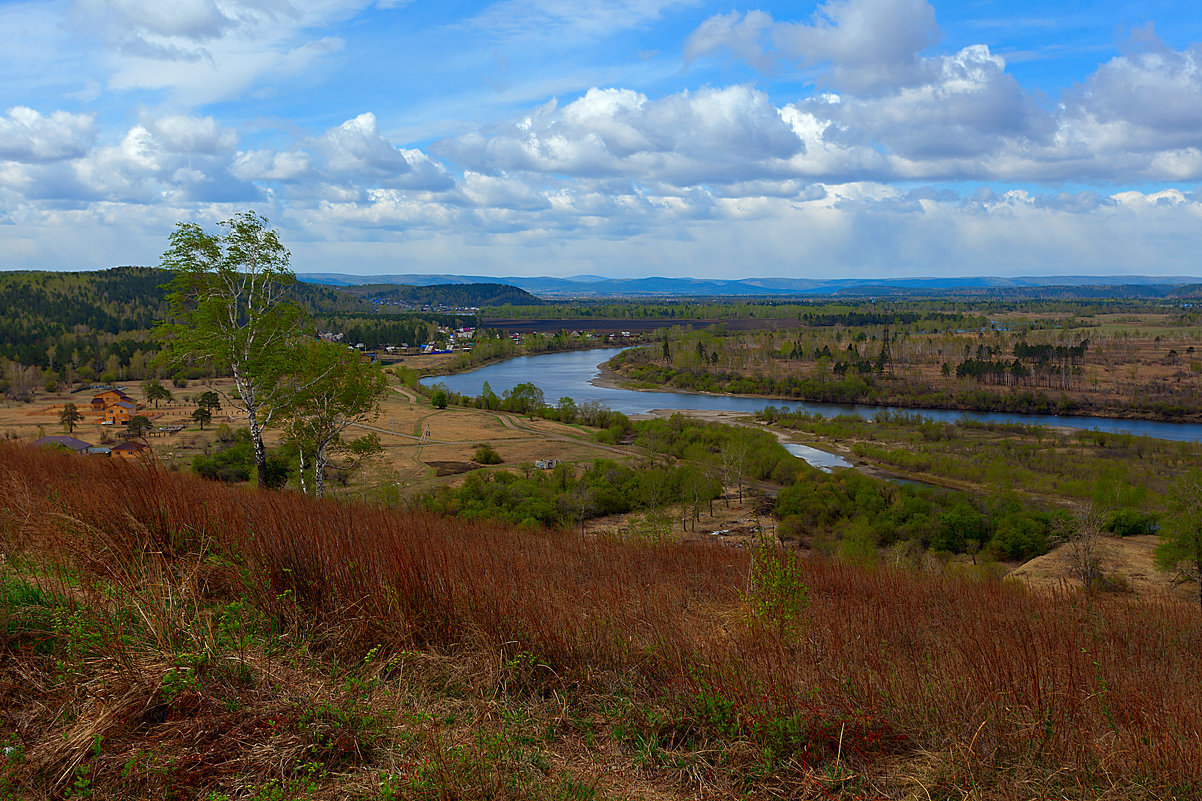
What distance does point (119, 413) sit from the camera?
182ft

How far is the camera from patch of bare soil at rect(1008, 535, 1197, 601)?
2180 centimetres

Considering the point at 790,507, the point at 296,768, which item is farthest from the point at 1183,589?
the point at 296,768

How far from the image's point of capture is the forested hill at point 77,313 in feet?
303

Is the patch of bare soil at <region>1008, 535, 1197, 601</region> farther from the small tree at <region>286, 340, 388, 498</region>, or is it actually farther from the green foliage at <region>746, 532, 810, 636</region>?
the small tree at <region>286, 340, 388, 498</region>

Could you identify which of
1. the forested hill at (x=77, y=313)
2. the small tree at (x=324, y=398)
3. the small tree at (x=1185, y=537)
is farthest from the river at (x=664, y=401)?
the small tree at (x=324, y=398)

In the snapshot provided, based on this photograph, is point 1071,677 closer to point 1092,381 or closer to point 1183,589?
point 1183,589

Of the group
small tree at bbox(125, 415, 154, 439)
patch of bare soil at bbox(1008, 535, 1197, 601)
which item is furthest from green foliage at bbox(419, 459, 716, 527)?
small tree at bbox(125, 415, 154, 439)

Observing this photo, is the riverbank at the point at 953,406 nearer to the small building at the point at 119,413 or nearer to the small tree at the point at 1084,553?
the small tree at the point at 1084,553

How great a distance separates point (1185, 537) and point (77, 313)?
15585 centimetres

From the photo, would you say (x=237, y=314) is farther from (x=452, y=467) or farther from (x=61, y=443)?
(x=452, y=467)

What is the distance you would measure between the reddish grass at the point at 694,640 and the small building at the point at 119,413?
195 feet

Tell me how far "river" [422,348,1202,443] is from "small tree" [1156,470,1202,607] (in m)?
38.7

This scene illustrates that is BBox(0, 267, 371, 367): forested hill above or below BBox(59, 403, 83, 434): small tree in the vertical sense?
above

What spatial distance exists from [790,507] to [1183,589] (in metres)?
15.5
